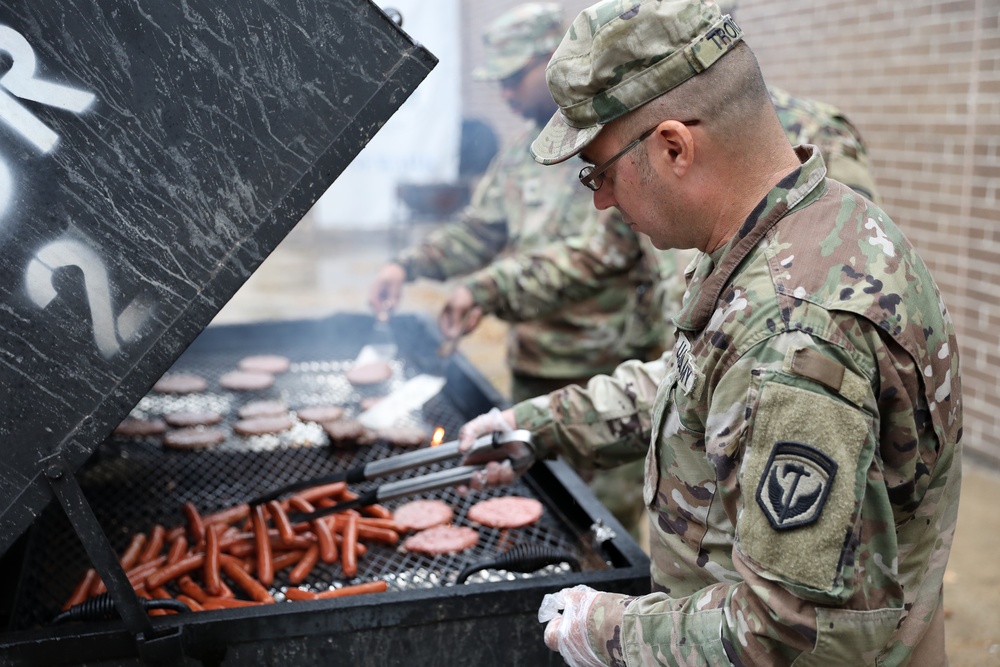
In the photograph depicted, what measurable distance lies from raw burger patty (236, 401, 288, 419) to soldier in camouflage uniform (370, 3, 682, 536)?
0.81 metres

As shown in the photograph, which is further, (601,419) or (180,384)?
(180,384)

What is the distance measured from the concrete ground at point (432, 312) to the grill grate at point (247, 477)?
0.76 m

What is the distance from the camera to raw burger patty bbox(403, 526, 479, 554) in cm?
281

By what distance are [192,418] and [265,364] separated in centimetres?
72

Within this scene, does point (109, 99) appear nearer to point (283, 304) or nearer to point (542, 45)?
point (542, 45)

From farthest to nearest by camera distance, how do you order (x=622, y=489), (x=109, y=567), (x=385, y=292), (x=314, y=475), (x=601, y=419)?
(x=385, y=292) < (x=622, y=489) < (x=314, y=475) < (x=601, y=419) < (x=109, y=567)

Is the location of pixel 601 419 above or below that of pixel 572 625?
below

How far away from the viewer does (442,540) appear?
9.34 feet

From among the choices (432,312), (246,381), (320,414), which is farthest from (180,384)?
(432,312)

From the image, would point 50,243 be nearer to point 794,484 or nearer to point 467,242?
point 794,484

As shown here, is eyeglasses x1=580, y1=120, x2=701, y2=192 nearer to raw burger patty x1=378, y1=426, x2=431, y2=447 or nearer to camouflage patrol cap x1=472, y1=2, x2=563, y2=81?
raw burger patty x1=378, y1=426, x2=431, y2=447

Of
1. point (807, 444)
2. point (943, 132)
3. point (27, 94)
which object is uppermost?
point (27, 94)

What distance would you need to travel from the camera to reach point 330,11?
63.3 inches

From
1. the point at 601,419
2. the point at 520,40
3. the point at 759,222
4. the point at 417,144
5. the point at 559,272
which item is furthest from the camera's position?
the point at 417,144
